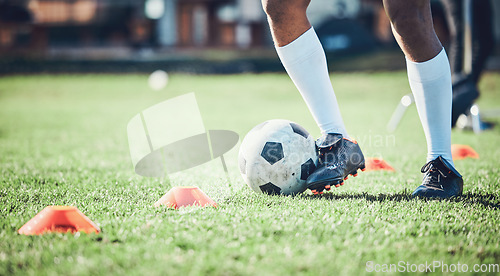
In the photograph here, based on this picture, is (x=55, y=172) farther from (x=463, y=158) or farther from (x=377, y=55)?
(x=377, y=55)

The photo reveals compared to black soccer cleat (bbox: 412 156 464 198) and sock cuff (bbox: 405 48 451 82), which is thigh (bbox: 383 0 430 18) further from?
black soccer cleat (bbox: 412 156 464 198)

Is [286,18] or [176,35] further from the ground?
[176,35]

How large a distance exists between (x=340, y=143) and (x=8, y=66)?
19.3 m

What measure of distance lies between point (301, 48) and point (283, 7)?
9.7 inches

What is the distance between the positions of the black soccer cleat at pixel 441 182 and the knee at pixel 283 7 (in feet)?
3.47

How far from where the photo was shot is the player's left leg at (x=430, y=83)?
219 centimetres

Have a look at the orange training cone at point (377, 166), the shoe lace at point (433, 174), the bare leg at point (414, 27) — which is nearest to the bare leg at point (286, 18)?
the bare leg at point (414, 27)

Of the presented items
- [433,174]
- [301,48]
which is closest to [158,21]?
[301,48]

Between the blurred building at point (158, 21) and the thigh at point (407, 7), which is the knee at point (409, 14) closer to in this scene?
the thigh at point (407, 7)

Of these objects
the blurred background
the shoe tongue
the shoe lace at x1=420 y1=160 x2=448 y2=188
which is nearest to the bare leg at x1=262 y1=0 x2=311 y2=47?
the shoe tongue

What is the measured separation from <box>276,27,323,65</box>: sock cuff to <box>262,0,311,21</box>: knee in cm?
14

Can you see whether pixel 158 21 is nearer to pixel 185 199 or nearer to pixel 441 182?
pixel 185 199

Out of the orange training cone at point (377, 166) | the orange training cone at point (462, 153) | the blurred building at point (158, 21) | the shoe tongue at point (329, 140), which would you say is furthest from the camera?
the blurred building at point (158, 21)

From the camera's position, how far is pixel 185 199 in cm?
217
